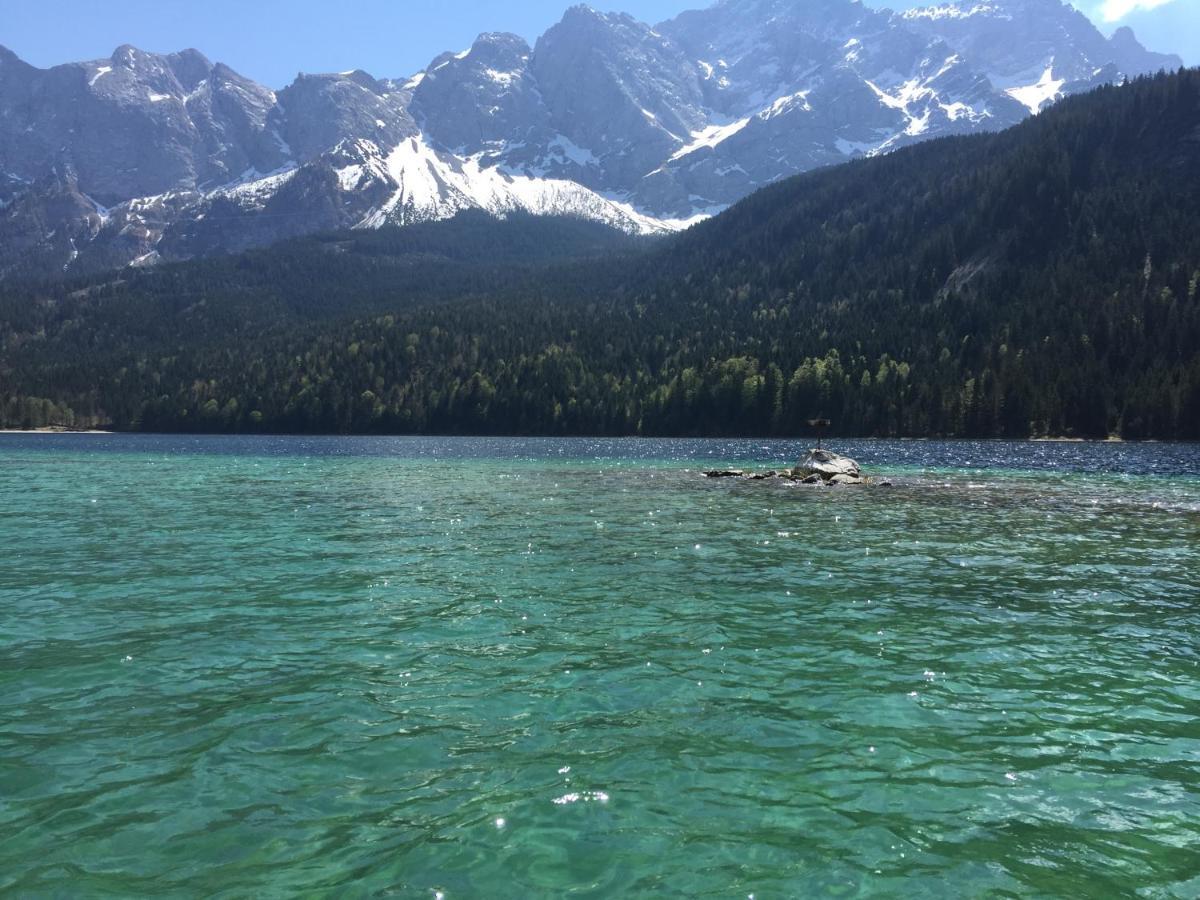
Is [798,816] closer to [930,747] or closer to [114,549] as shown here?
[930,747]

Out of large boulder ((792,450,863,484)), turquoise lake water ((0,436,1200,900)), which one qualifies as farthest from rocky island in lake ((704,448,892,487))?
turquoise lake water ((0,436,1200,900))

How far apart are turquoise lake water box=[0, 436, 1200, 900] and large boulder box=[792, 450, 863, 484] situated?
3554 cm

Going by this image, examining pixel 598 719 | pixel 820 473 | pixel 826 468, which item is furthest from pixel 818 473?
pixel 598 719

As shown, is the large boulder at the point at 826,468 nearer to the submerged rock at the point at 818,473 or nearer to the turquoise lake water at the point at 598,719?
the submerged rock at the point at 818,473

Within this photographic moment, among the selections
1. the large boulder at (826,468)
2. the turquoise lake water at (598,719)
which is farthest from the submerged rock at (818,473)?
the turquoise lake water at (598,719)

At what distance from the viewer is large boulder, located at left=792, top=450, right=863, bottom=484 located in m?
69.3

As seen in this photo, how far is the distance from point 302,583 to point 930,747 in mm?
20809

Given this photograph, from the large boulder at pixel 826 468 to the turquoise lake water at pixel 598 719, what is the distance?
117 feet

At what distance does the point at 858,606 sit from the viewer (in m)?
22.8

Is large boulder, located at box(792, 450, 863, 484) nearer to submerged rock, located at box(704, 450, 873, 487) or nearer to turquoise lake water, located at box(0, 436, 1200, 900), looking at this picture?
submerged rock, located at box(704, 450, 873, 487)

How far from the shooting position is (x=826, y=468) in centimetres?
7144

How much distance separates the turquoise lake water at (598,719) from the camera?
9.16 m

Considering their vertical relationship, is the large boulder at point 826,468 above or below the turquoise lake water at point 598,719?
above

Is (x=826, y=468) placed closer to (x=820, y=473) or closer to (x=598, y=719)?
(x=820, y=473)
